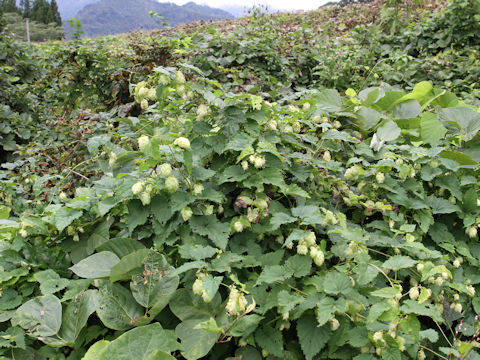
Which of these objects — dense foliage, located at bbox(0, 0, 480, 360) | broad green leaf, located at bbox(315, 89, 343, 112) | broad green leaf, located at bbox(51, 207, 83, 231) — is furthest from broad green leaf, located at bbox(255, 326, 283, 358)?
broad green leaf, located at bbox(315, 89, 343, 112)

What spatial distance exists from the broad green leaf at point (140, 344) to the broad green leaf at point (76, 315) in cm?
24

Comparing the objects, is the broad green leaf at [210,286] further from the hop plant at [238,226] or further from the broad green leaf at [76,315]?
the broad green leaf at [76,315]

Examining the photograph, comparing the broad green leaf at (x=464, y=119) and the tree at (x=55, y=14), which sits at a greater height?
the tree at (x=55, y=14)

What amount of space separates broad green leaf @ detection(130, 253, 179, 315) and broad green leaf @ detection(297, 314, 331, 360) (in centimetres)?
50

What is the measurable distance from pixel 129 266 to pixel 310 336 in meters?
0.73

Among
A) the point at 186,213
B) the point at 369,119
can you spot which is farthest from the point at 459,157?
the point at 186,213

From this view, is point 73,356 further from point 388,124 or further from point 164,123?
point 388,124

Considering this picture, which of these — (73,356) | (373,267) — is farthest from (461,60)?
(73,356)

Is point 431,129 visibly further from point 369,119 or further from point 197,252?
point 197,252

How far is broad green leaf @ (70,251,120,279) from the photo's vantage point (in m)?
1.34

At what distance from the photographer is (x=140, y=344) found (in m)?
1.11

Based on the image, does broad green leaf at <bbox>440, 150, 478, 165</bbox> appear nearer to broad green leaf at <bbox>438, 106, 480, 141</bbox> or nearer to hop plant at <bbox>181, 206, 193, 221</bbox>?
broad green leaf at <bbox>438, 106, 480, 141</bbox>

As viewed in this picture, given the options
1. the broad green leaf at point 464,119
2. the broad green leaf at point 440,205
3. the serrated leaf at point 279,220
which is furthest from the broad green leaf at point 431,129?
the serrated leaf at point 279,220

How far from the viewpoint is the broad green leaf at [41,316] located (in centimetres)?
123
